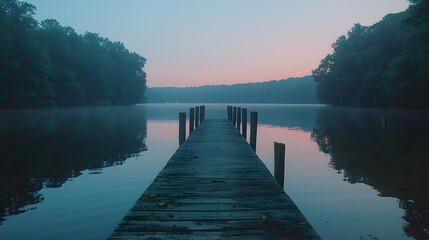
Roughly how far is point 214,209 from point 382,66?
65.7 metres

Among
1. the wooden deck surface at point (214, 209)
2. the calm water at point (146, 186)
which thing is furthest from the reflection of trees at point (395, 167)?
the wooden deck surface at point (214, 209)

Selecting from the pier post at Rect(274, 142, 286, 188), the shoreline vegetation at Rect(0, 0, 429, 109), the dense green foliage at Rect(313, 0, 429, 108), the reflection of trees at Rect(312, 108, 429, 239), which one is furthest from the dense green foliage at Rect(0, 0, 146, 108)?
the dense green foliage at Rect(313, 0, 429, 108)

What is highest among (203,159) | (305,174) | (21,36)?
(21,36)

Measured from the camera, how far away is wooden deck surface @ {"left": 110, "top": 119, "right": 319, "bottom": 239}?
134 inches

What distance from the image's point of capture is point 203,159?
8.06 metres

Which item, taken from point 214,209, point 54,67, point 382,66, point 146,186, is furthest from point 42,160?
point 382,66

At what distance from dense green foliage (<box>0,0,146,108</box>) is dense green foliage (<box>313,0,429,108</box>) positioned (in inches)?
2016

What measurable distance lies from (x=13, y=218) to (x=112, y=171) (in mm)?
4111

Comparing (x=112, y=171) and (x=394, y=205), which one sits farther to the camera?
(x=112, y=171)

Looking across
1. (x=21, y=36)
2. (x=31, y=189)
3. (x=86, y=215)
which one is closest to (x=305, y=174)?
(x=86, y=215)

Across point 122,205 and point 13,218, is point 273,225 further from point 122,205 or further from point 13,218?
point 13,218

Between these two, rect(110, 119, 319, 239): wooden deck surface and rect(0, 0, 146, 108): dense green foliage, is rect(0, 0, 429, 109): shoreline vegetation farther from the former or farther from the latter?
rect(110, 119, 319, 239): wooden deck surface

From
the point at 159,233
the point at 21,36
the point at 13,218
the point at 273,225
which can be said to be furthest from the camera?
the point at 21,36

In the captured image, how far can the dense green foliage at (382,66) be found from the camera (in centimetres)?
3945
